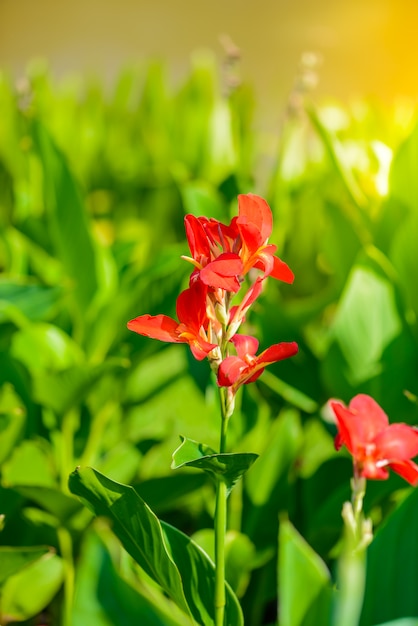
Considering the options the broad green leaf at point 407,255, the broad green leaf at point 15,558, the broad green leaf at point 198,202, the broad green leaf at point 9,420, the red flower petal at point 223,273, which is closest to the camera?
the red flower petal at point 223,273

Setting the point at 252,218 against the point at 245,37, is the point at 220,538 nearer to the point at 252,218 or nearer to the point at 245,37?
the point at 252,218

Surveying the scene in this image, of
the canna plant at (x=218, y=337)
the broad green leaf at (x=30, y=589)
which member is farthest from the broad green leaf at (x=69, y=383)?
the canna plant at (x=218, y=337)

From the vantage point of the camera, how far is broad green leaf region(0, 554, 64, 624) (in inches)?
28.8

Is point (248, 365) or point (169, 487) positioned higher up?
point (248, 365)

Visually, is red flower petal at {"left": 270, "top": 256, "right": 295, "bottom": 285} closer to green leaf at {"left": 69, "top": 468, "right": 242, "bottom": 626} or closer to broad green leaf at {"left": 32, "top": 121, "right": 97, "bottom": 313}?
green leaf at {"left": 69, "top": 468, "right": 242, "bottom": 626}

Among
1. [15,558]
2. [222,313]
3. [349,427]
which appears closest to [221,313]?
[222,313]

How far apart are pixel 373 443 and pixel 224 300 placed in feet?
0.42

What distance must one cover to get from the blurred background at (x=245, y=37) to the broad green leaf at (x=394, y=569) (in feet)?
10.9

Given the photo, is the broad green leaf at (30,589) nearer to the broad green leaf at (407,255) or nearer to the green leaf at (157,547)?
the green leaf at (157,547)

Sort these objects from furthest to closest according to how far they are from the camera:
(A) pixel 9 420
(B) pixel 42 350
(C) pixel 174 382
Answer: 1. (C) pixel 174 382
2. (B) pixel 42 350
3. (A) pixel 9 420

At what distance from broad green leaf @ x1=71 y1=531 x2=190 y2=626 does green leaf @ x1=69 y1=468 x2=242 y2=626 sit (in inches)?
1.1

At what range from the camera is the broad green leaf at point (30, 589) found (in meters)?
0.73

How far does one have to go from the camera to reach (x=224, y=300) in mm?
451

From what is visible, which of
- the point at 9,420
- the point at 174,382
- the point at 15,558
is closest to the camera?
the point at 15,558
